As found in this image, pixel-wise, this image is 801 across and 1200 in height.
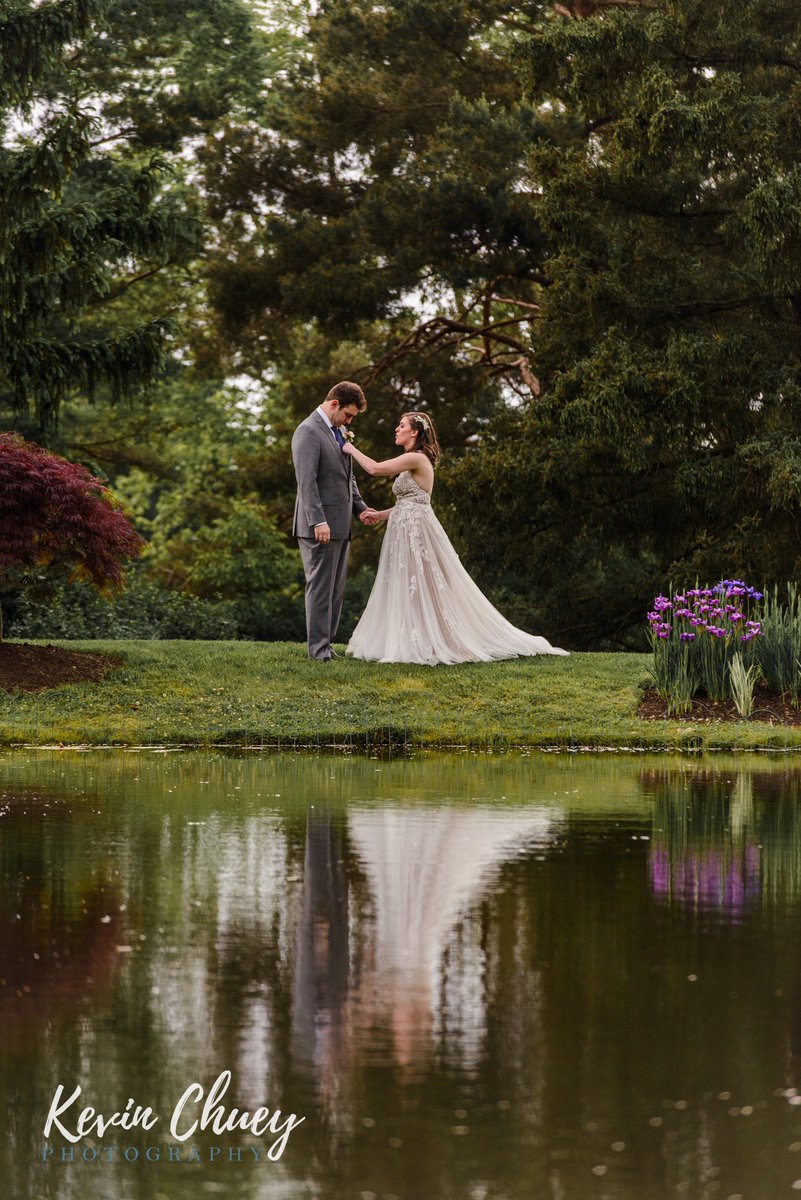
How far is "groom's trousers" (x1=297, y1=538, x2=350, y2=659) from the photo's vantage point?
57.5 ft

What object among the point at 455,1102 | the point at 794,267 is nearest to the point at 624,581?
the point at 794,267

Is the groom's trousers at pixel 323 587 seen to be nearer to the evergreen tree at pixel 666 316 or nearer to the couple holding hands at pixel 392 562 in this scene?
the couple holding hands at pixel 392 562

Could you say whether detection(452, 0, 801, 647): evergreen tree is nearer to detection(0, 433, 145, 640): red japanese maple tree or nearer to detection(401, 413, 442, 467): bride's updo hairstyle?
detection(401, 413, 442, 467): bride's updo hairstyle

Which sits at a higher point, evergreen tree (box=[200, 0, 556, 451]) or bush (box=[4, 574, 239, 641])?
evergreen tree (box=[200, 0, 556, 451])

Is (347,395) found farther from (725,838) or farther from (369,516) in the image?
(725,838)

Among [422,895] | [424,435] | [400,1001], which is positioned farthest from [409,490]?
[400,1001]

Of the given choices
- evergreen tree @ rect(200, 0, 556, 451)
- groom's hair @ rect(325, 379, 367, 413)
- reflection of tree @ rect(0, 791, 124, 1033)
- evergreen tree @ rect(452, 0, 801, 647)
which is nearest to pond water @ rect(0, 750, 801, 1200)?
reflection of tree @ rect(0, 791, 124, 1033)

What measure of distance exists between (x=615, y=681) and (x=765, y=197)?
422 inches

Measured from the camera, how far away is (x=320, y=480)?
17594 mm

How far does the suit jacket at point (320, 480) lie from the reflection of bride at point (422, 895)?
7674mm

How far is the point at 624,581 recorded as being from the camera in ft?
103

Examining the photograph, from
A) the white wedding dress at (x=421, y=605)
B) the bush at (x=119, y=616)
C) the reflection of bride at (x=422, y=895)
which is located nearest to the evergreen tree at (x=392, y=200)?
the bush at (x=119, y=616)

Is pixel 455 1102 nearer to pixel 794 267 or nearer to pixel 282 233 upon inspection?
pixel 794 267

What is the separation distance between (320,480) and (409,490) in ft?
4.73
